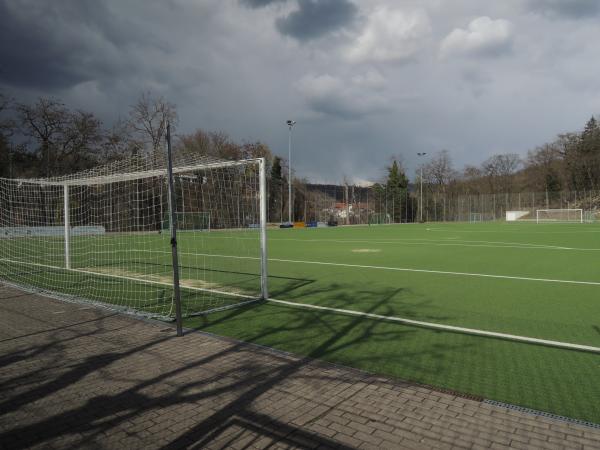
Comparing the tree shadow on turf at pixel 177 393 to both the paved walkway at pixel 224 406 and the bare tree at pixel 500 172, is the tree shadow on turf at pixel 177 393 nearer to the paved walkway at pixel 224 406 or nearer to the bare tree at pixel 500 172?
the paved walkway at pixel 224 406

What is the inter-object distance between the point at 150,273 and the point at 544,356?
10.3 meters

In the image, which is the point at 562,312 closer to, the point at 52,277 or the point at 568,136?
the point at 52,277

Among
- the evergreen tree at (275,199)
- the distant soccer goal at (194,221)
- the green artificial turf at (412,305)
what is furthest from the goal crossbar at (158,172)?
the evergreen tree at (275,199)

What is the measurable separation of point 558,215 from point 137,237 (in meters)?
59.0

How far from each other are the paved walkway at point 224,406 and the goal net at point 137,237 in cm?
225

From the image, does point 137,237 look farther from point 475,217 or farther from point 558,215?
point 475,217

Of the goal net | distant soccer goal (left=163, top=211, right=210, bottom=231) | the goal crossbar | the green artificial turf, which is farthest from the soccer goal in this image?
the goal crossbar

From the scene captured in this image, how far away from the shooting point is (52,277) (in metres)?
11.5

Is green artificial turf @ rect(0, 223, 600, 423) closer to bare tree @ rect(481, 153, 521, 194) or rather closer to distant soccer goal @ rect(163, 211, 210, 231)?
distant soccer goal @ rect(163, 211, 210, 231)

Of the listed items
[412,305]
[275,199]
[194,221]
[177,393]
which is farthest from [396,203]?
[177,393]

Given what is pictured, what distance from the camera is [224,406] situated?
12.6 feet

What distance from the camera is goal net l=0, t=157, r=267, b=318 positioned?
29.2ft

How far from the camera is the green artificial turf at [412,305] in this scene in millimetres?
4574

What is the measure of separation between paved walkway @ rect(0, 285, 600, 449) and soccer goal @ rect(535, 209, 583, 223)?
199 feet
